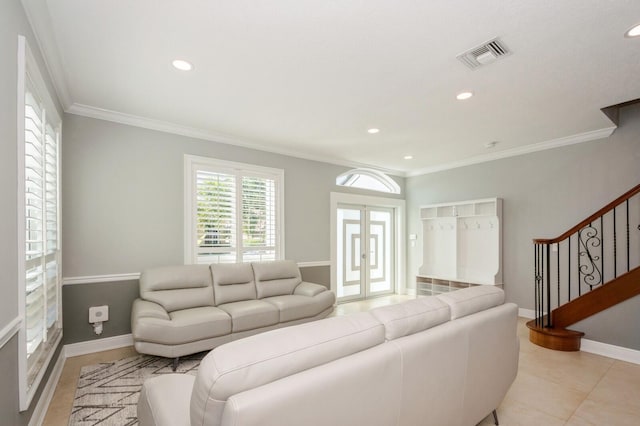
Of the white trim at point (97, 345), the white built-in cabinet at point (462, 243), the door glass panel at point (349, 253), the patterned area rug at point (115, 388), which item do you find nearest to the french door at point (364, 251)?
the door glass panel at point (349, 253)

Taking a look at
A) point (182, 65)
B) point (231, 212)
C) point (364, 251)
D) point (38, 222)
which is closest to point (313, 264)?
point (364, 251)

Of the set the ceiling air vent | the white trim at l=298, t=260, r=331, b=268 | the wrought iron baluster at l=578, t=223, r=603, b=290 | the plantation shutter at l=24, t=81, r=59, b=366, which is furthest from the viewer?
the white trim at l=298, t=260, r=331, b=268

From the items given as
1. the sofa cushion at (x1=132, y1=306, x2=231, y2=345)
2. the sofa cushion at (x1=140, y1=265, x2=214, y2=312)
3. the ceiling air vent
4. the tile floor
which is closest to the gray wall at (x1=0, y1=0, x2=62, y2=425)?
the tile floor

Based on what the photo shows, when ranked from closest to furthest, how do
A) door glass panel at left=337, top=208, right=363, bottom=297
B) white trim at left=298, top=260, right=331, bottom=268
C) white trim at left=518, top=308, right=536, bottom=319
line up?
white trim at left=518, top=308, right=536, bottom=319, white trim at left=298, top=260, right=331, bottom=268, door glass panel at left=337, top=208, right=363, bottom=297

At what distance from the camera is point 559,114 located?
3666mm

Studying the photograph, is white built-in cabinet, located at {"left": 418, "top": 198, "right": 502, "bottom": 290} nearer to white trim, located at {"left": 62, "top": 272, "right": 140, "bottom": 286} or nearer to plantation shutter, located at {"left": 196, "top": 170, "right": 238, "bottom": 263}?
plantation shutter, located at {"left": 196, "top": 170, "right": 238, "bottom": 263}

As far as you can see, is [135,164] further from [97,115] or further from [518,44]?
[518,44]

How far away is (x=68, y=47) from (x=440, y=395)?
336 centimetres

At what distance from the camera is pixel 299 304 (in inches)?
154

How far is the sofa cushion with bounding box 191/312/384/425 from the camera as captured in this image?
991 mm

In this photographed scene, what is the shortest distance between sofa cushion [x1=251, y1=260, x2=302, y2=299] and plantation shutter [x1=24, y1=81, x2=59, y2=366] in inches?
82.6

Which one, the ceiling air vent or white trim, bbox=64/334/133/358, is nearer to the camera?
the ceiling air vent

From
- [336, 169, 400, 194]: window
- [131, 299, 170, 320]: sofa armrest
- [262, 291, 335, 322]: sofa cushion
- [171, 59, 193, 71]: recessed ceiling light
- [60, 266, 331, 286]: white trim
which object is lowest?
[262, 291, 335, 322]: sofa cushion

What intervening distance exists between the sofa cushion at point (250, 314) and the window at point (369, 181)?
2878mm
